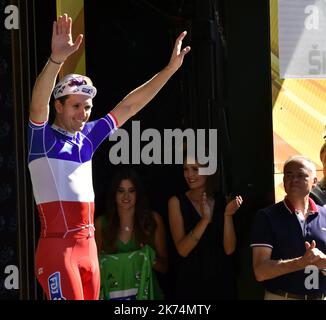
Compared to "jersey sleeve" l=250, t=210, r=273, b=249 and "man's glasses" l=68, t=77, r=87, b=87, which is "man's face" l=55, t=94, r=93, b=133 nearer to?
"man's glasses" l=68, t=77, r=87, b=87

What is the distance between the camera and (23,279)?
4801 millimetres

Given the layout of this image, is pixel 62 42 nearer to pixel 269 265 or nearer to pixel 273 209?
pixel 273 209

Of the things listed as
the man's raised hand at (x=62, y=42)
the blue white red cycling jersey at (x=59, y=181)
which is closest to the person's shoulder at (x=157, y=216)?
the blue white red cycling jersey at (x=59, y=181)

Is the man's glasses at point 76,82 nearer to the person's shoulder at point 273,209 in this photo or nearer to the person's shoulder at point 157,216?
the person's shoulder at point 157,216

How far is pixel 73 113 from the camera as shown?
15.0 feet

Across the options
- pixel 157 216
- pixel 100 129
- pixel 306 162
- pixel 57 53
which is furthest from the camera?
pixel 157 216

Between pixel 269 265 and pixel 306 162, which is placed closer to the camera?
pixel 269 265

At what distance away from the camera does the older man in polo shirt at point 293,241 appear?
15.1 ft

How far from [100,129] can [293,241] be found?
3.86ft

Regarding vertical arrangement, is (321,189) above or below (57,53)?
below

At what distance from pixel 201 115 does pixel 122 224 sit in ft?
2.48

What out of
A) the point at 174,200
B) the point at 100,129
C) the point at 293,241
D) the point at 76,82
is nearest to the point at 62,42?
the point at 76,82

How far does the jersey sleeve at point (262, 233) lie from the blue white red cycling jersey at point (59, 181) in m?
0.87
